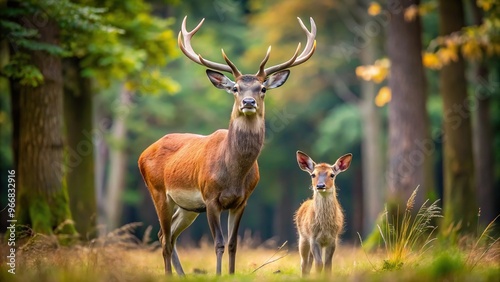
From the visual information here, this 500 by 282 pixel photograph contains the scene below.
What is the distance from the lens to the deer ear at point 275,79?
28.5 feet

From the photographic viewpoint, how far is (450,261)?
6.48m

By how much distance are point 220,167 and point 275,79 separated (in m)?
1.20

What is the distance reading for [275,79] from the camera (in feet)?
28.7

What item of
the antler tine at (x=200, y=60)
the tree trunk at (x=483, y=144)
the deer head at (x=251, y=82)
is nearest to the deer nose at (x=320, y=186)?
the deer head at (x=251, y=82)

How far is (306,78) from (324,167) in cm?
1830

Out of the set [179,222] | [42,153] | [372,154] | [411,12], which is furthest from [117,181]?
[179,222]

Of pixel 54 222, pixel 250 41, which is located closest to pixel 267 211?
pixel 250 41

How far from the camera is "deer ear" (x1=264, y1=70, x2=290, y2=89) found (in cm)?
868

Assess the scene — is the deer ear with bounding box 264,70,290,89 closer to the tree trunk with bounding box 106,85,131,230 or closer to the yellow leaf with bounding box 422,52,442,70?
the yellow leaf with bounding box 422,52,442,70

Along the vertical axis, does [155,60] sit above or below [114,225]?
above

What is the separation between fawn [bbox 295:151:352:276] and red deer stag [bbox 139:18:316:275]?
2.53ft

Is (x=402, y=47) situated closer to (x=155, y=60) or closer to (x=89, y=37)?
(x=155, y=60)

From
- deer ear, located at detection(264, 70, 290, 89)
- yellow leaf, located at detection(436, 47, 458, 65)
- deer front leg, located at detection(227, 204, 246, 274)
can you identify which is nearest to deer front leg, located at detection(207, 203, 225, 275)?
deer front leg, located at detection(227, 204, 246, 274)

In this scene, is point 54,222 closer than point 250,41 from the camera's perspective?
Yes
